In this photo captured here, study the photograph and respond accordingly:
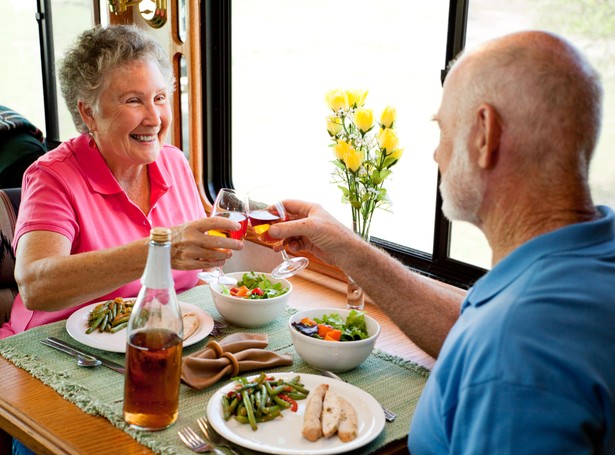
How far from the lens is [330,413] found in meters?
1.49

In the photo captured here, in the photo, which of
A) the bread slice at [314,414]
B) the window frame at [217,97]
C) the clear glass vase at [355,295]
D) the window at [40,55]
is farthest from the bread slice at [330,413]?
the window at [40,55]

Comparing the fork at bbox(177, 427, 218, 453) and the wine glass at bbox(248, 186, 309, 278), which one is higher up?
the wine glass at bbox(248, 186, 309, 278)

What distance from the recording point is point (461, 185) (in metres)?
1.30

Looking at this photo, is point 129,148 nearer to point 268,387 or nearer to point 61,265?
point 61,265

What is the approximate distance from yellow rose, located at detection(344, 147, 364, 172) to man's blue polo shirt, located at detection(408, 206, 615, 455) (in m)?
0.98

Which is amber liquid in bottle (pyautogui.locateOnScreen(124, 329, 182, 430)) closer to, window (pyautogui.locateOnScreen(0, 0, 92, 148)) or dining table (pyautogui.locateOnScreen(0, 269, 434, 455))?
dining table (pyautogui.locateOnScreen(0, 269, 434, 455))

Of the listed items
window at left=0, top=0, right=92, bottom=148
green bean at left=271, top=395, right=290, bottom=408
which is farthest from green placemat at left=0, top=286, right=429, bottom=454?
window at left=0, top=0, right=92, bottom=148

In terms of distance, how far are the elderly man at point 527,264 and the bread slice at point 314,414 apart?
0.19 meters

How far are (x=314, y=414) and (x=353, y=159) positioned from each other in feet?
2.87

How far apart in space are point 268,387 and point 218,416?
5.6 inches

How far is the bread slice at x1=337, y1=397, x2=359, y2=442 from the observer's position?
1.44m

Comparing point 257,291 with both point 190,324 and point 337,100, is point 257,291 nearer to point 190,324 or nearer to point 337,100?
point 190,324

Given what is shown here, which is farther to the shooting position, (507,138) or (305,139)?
(305,139)

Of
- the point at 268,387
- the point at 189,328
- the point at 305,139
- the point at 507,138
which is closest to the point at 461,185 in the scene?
the point at 507,138
